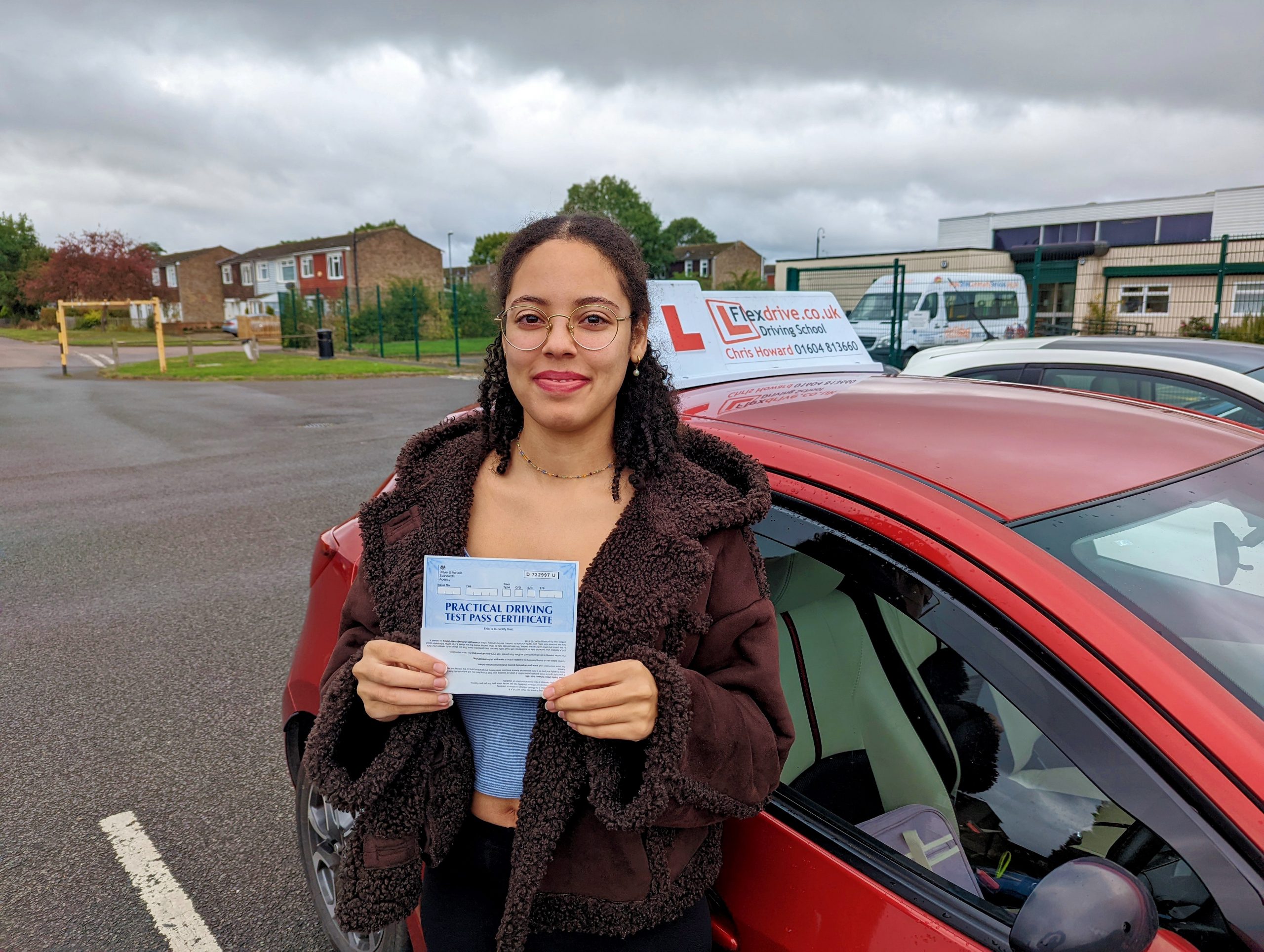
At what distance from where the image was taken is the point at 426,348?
101 feet

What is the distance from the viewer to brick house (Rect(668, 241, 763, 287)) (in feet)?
226

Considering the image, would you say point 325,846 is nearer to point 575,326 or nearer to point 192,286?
point 575,326

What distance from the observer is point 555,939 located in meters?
1.44

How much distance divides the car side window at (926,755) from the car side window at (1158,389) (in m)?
3.17

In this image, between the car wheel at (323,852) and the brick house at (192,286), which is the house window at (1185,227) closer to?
the car wheel at (323,852)

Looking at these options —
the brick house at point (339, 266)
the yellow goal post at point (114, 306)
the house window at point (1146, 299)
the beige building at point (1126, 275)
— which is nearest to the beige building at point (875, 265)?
the beige building at point (1126, 275)

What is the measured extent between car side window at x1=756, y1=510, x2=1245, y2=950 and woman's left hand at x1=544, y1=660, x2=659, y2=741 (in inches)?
19.5

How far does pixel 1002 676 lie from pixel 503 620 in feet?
2.48

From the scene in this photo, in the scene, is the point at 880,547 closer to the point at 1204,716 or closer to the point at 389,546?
the point at 1204,716

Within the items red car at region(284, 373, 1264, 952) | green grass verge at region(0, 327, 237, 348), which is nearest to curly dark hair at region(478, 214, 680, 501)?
red car at region(284, 373, 1264, 952)

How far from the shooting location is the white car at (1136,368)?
13.9 ft

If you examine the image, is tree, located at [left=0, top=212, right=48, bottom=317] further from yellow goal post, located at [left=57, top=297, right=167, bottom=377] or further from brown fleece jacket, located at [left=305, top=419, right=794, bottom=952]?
brown fleece jacket, located at [left=305, top=419, right=794, bottom=952]

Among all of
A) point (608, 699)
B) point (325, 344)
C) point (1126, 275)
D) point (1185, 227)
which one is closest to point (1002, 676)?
point (608, 699)

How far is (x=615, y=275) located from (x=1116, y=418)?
1.26 metres
